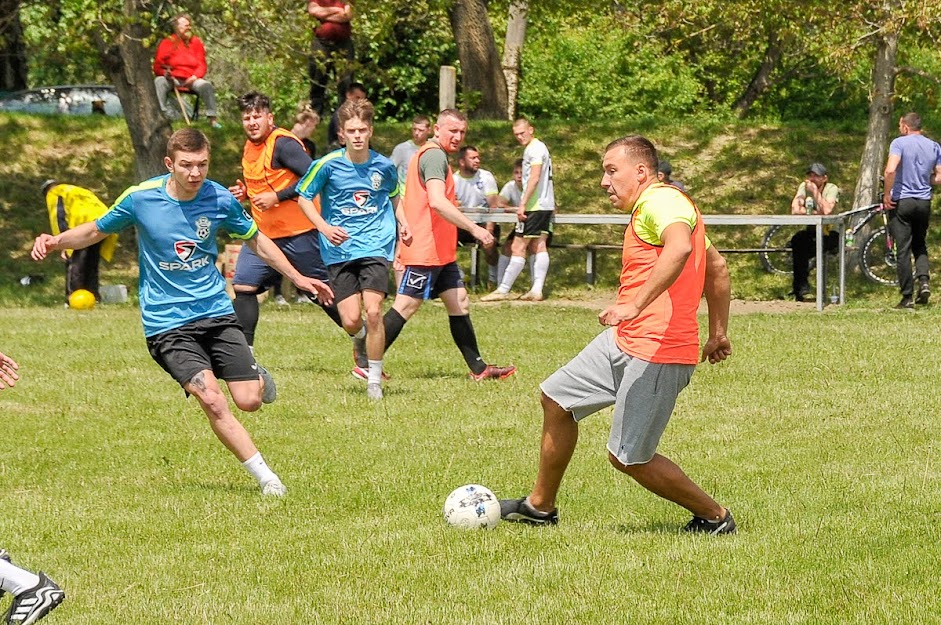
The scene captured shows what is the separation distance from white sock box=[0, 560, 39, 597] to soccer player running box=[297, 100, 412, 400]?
6.05m

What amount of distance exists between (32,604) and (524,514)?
2682 millimetres

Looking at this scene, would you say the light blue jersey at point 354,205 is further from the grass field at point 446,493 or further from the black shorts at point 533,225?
the black shorts at point 533,225

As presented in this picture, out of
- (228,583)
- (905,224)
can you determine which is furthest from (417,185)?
(905,224)

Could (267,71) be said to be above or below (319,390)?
above

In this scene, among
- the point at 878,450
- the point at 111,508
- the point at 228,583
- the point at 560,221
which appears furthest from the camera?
the point at 560,221

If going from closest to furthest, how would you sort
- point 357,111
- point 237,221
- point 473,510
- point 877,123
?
point 473,510 < point 237,221 < point 357,111 < point 877,123

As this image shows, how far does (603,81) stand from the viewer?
32.4 metres

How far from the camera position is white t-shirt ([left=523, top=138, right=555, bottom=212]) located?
18.0 m

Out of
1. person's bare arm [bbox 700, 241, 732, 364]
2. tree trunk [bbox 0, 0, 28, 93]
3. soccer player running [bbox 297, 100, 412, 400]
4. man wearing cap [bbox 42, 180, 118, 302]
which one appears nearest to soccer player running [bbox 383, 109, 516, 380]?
soccer player running [bbox 297, 100, 412, 400]

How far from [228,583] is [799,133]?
64.8ft

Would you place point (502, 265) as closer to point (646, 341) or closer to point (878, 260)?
point (878, 260)

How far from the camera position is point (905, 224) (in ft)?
55.4

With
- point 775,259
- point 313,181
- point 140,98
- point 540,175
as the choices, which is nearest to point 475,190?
point 540,175

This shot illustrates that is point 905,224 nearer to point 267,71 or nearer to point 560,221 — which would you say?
point 560,221
